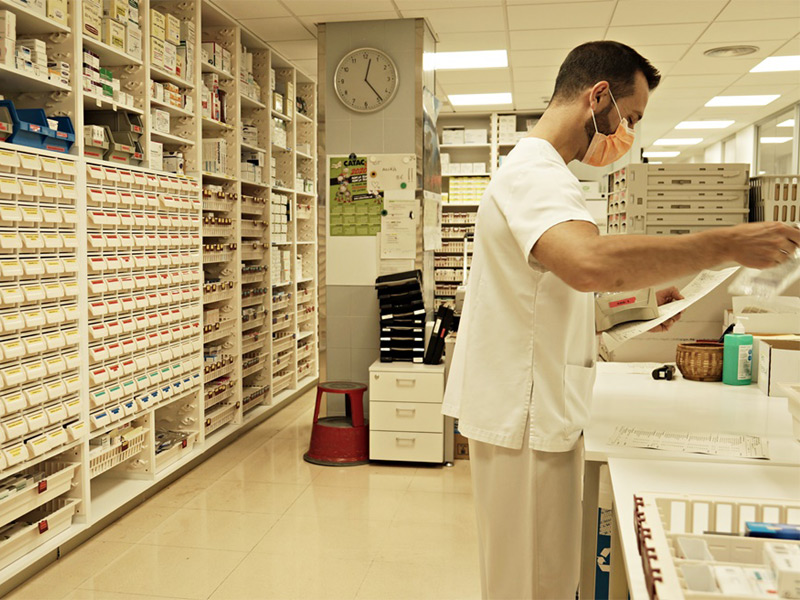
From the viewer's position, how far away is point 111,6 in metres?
3.92

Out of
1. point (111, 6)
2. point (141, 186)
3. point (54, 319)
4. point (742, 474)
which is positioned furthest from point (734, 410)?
point (111, 6)

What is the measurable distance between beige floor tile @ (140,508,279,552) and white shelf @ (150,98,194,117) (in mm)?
2385

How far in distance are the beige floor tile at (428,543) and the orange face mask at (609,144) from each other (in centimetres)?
229

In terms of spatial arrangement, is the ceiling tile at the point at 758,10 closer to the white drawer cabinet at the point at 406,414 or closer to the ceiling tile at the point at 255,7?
the ceiling tile at the point at 255,7

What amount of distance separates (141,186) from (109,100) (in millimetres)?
484

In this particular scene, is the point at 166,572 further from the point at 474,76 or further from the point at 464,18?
the point at 474,76

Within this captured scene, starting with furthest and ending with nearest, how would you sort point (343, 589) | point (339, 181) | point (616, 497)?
point (339, 181) → point (343, 589) → point (616, 497)

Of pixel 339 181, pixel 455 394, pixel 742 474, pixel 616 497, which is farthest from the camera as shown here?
pixel 339 181

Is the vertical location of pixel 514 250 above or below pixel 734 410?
above

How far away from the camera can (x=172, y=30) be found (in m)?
4.56

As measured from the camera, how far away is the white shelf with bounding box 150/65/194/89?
14.4 feet

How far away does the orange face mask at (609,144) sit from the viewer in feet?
5.89

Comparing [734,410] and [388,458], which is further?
[388,458]

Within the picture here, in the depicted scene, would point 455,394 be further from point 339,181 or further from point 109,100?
point 339,181
